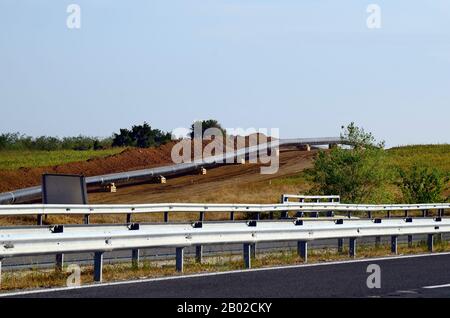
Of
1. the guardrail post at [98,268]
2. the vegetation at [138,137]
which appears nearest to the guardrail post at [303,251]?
the guardrail post at [98,268]

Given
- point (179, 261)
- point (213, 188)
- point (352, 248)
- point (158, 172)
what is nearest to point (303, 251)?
point (352, 248)

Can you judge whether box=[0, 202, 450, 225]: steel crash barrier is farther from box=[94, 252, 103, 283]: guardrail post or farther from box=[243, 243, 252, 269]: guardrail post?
box=[94, 252, 103, 283]: guardrail post

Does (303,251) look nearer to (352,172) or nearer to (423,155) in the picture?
(352,172)

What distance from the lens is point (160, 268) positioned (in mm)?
17469

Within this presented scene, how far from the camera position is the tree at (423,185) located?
174 feet

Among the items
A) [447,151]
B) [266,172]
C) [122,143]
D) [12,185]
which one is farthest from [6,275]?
[122,143]

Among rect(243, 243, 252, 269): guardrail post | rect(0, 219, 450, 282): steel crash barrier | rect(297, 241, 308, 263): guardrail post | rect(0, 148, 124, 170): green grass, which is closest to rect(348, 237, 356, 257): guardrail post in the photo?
rect(0, 219, 450, 282): steel crash barrier

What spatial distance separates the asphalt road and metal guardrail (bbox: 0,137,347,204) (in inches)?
1423

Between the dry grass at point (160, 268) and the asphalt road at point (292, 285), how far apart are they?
87 centimetres

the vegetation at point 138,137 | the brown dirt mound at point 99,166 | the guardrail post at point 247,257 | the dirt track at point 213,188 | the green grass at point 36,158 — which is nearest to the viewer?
the guardrail post at point 247,257

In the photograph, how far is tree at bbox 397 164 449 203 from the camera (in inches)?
2092

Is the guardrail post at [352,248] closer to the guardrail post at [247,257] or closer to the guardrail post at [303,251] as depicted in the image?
the guardrail post at [303,251]

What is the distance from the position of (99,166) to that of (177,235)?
63.3m

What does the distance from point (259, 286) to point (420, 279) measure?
2808 mm
